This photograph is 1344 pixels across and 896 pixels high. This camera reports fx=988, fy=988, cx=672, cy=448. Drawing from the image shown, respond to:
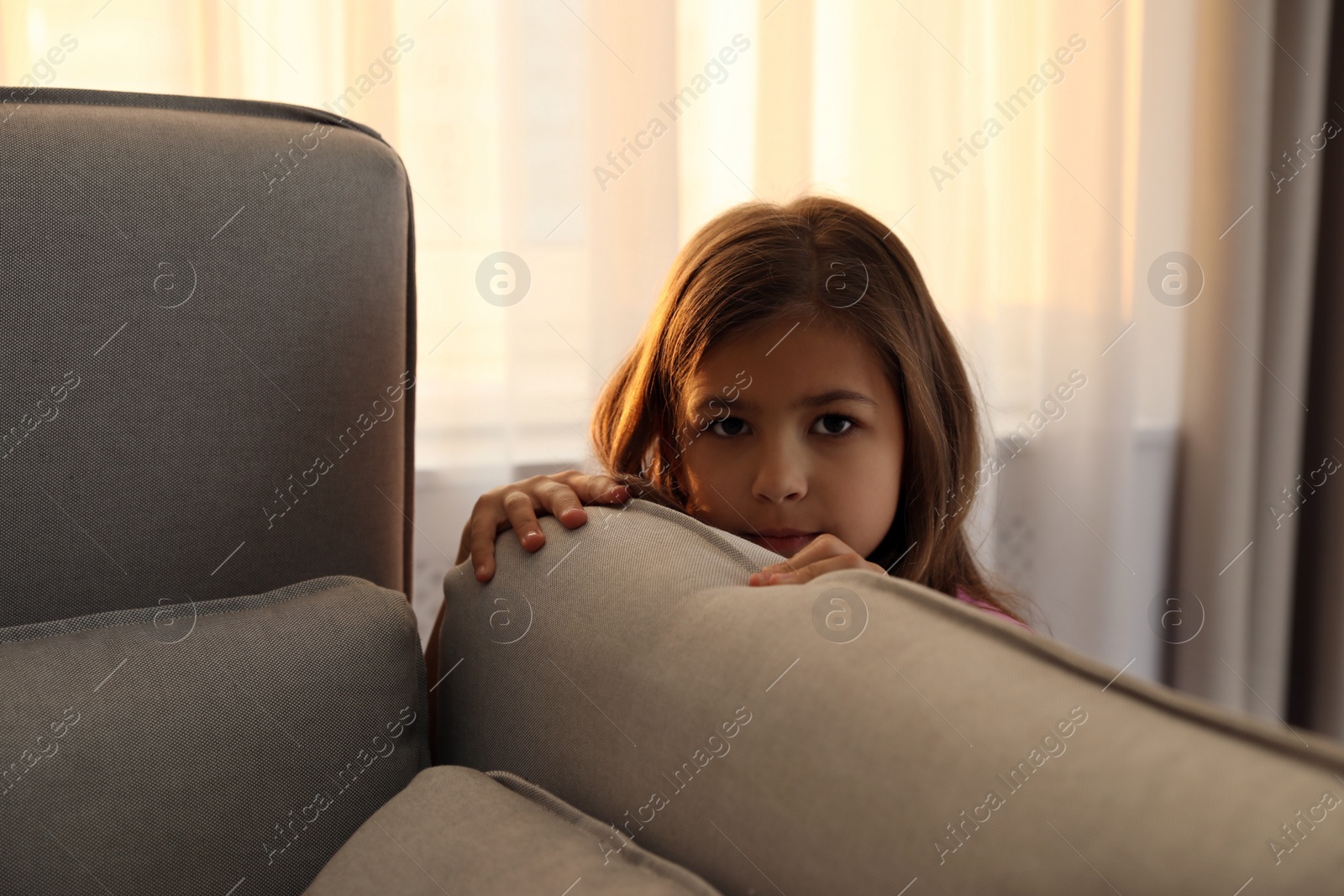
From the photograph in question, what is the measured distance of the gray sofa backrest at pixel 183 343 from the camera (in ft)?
2.08

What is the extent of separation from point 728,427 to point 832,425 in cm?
10

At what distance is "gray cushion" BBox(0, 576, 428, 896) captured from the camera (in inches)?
20.5

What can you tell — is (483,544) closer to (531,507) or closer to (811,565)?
(531,507)

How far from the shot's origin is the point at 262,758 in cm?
57

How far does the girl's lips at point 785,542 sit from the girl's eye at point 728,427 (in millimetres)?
100

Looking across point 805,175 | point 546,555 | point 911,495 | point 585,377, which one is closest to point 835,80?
point 805,175

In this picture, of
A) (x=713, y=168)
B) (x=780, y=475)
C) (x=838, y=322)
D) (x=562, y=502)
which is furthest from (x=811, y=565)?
(x=713, y=168)

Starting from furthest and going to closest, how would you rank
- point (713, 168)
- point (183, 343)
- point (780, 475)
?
point (713, 168), point (780, 475), point (183, 343)

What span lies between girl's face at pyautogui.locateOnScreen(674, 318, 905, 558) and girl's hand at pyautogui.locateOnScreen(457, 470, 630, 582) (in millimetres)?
Answer: 203

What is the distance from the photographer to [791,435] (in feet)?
3.04

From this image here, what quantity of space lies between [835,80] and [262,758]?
151 centimetres

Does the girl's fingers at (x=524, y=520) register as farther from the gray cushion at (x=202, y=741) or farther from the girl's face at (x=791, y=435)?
the girl's face at (x=791, y=435)

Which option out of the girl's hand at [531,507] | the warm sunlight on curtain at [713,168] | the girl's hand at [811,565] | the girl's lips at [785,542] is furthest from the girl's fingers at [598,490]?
the warm sunlight on curtain at [713,168]

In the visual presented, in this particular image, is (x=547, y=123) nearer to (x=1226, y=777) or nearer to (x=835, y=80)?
(x=835, y=80)
